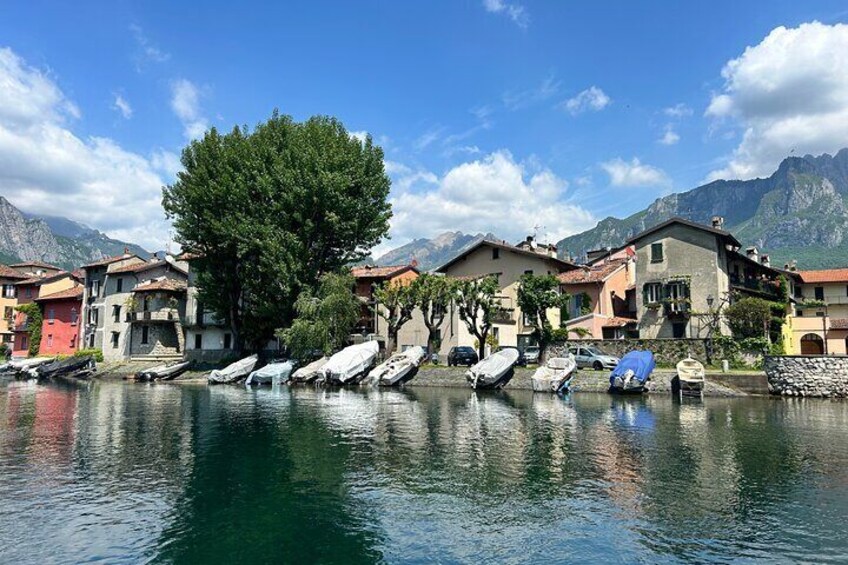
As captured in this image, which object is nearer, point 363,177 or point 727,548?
point 727,548

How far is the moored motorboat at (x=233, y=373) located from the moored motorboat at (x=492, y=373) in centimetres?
2170

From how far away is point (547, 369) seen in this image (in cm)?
4062

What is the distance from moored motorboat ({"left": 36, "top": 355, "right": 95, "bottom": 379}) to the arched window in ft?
251

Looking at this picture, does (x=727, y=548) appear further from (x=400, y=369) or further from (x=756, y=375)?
(x=400, y=369)

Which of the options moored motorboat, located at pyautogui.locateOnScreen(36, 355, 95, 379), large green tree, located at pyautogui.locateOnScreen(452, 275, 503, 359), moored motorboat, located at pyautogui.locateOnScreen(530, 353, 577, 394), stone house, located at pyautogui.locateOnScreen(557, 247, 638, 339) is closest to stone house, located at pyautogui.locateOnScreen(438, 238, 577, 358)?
stone house, located at pyautogui.locateOnScreen(557, 247, 638, 339)

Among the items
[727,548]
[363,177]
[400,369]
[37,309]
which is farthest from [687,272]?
[37,309]

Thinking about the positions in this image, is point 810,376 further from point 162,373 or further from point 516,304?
point 162,373

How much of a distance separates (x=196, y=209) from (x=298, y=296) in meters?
12.8

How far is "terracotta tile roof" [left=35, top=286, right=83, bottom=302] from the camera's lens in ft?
237

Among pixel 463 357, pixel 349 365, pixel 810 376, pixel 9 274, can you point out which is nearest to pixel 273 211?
pixel 349 365

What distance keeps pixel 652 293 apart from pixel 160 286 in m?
53.1

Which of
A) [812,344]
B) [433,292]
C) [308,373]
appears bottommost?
[308,373]

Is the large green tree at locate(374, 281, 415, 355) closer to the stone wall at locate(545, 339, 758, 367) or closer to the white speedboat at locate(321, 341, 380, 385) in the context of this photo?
the white speedboat at locate(321, 341, 380, 385)

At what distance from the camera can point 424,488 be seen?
14781 mm
